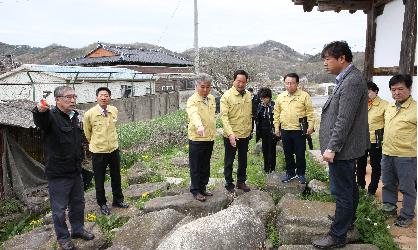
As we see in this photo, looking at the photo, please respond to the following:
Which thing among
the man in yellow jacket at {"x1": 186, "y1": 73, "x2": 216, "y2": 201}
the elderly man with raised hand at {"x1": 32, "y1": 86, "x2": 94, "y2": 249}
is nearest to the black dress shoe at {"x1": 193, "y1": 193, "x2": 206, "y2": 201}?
the man in yellow jacket at {"x1": 186, "y1": 73, "x2": 216, "y2": 201}

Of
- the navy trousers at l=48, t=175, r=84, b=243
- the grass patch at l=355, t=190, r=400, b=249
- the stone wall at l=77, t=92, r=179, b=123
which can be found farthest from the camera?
the stone wall at l=77, t=92, r=179, b=123

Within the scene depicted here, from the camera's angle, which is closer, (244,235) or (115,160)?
(244,235)

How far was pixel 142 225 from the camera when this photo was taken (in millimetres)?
4664

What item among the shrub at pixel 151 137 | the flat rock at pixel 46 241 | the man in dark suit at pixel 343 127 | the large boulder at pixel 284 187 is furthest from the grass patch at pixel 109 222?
the shrub at pixel 151 137

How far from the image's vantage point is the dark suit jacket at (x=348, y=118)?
11.0 feet

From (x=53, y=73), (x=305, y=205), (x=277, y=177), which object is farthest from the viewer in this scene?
(x=53, y=73)

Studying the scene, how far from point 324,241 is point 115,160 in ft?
10.7

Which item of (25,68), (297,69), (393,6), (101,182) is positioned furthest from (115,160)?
(297,69)

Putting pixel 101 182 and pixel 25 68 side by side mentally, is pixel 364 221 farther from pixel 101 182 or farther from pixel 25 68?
pixel 25 68

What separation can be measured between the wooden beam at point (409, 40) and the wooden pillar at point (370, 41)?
1.44 metres

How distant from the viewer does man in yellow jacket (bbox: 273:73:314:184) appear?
18.0ft

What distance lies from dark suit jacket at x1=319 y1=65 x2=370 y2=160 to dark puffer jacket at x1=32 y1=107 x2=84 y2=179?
9.62 ft

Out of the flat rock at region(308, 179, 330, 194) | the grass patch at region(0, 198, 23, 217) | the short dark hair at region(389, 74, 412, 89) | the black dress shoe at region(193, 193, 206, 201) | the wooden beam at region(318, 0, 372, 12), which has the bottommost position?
the grass patch at region(0, 198, 23, 217)

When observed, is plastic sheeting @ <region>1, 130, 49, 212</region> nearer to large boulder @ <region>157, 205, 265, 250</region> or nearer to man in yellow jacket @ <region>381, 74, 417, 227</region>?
large boulder @ <region>157, 205, 265, 250</region>
